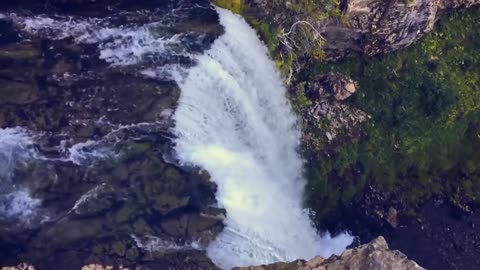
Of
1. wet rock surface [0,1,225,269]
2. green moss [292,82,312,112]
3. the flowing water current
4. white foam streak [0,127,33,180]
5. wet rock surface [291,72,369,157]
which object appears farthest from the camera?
wet rock surface [291,72,369,157]

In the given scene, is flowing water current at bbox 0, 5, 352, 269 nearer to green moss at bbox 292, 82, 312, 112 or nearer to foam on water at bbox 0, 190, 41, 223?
foam on water at bbox 0, 190, 41, 223

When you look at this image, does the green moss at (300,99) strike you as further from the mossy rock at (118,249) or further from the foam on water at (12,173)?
the foam on water at (12,173)

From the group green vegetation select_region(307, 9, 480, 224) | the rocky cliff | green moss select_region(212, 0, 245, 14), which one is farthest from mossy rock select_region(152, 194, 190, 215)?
green moss select_region(212, 0, 245, 14)

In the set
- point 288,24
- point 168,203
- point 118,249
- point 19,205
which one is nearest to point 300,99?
point 288,24

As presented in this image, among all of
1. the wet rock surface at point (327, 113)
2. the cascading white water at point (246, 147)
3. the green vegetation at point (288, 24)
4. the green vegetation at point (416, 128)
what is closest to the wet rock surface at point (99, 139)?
the cascading white water at point (246, 147)

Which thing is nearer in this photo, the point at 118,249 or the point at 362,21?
the point at 118,249

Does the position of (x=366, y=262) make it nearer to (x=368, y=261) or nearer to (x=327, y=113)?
(x=368, y=261)

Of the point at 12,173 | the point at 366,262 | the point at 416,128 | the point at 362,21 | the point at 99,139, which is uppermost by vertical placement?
the point at 362,21
